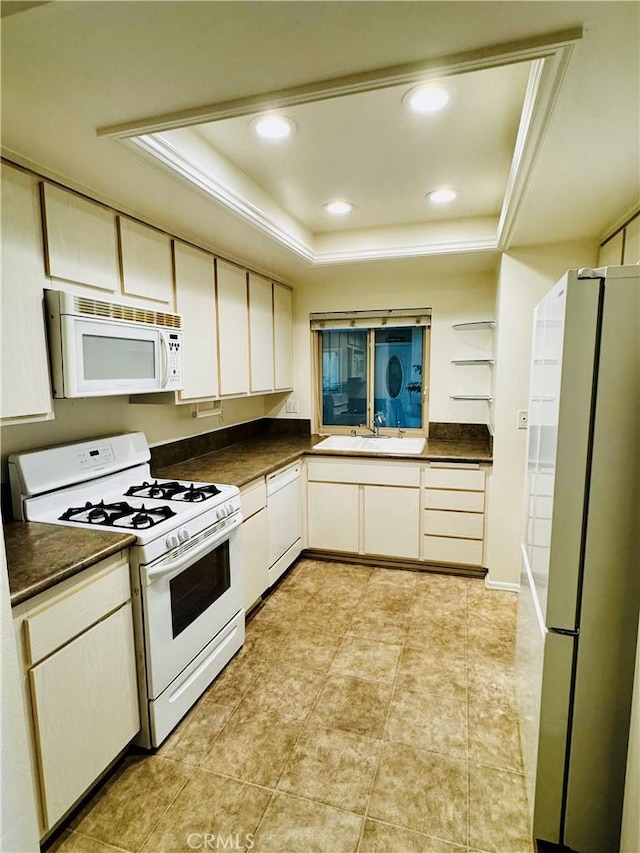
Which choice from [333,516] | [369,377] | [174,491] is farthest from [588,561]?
[369,377]

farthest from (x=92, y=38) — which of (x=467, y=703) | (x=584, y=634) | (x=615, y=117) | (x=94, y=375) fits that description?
(x=467, y=703)

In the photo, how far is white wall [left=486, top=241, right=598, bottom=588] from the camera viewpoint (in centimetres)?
271

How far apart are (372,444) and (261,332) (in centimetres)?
127

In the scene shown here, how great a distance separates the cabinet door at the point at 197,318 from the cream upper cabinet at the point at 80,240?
1.53ft

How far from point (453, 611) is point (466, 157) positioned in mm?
2504

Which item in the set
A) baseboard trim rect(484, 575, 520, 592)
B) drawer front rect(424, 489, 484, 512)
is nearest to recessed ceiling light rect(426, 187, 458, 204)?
drawer front rect(424, 489, 484, 512)

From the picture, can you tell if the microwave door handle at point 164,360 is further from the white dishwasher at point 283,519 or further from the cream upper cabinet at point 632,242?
the cream upper cabinet at point 632,242

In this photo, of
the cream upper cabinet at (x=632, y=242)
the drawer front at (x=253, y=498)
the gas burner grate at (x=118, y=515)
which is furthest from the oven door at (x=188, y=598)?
the cream upper cabinet at (x=632, y=242)

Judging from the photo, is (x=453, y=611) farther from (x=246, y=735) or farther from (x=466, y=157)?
(x=466, y=157)

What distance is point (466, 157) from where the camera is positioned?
209 centimetres

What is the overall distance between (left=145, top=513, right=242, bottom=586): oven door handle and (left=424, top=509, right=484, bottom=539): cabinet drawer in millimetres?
1549

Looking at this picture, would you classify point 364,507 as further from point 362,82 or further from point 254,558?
point 362,82

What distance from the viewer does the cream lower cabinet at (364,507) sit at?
327 centimetres

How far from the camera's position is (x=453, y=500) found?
3168 millimetres
